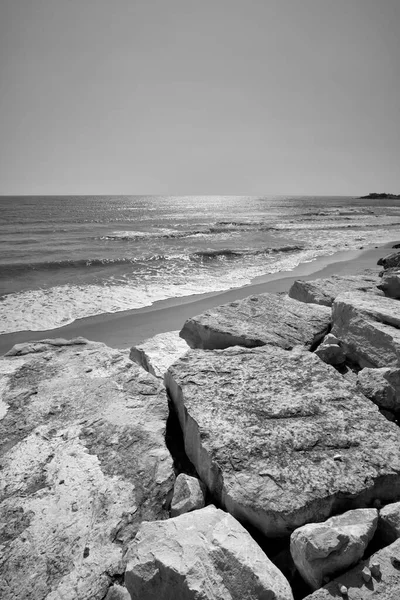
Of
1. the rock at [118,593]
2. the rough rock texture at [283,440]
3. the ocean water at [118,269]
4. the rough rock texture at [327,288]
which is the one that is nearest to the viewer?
the rock at [118,593]

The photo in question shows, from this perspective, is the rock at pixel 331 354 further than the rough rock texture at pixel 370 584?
Yes

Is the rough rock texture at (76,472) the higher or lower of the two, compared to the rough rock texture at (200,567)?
lower

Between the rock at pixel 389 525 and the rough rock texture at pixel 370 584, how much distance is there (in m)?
0.12

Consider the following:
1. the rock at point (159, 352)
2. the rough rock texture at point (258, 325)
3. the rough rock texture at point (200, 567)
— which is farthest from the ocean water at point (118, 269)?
the rough rock texture at point (200, 567)

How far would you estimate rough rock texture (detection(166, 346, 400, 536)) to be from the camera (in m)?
1.68

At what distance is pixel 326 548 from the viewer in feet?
4.44

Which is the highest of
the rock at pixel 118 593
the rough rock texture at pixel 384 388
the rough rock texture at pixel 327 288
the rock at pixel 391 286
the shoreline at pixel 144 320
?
the rock at pixel 391 286

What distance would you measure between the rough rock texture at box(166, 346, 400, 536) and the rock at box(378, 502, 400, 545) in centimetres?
15

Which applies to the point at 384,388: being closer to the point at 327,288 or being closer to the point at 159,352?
the point at 159,352

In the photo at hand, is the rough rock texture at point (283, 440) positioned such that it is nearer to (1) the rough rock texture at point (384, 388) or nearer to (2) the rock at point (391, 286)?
(1) the rough rock texture at point (384, 388)

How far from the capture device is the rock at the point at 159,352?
325cm

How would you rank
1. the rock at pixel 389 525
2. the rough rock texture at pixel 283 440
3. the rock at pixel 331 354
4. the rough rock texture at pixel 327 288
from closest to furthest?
the rock at pixel 389 525 < the rough rock texture at pixel 283 440 < the rock at pixel 331 354 < the rough rock texture at pixel 327 288

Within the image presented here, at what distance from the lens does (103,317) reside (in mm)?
6945

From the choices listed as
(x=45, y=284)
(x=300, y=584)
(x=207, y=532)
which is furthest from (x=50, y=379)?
(x=45, y=284)
